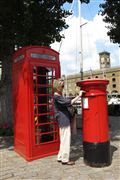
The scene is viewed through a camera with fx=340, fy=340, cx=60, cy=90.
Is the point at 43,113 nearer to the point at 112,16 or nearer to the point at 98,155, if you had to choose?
the point at 98,155

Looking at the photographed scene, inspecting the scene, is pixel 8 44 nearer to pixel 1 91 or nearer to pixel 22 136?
pixel 1 91

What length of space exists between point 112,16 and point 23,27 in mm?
6915

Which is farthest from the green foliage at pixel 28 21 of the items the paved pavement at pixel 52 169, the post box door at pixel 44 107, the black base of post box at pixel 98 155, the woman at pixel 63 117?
the black base of post box at pixel 98 155

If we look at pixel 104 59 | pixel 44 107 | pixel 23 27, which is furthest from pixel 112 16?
pixel 104 59

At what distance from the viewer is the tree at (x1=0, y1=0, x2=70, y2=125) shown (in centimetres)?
1000

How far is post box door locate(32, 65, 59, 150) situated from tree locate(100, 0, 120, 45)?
841 cm

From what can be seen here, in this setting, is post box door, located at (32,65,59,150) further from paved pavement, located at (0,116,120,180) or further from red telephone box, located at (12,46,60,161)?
paved pavement, located at (0,116,120,180)

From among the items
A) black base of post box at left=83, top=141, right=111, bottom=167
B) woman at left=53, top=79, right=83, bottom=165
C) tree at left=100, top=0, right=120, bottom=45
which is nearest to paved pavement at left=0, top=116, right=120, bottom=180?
black base of post box at left=83, top=141, right=111, bottom=167

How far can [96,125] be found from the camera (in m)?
6.96

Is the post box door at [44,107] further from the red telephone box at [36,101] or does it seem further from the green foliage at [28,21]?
the green foliage at [28,21]

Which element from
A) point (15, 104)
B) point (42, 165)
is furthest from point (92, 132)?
point (15, 104)

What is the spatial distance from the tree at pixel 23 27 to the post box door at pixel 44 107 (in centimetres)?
265

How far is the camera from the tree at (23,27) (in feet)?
32.8

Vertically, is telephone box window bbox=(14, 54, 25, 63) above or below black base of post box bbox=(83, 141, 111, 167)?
above
